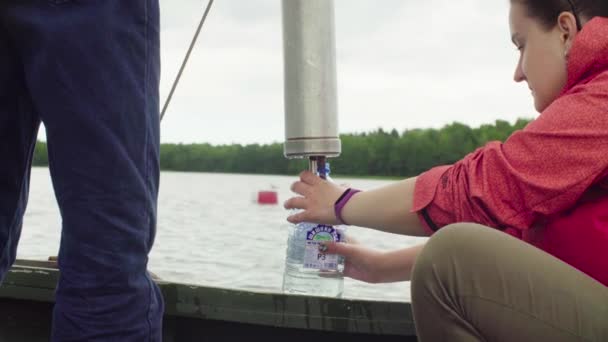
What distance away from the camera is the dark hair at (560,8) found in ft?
3.08

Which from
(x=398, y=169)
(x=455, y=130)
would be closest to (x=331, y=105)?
(x=398, y=169)

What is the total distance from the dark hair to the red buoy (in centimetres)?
1832

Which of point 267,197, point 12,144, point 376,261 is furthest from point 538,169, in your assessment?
point 267,197

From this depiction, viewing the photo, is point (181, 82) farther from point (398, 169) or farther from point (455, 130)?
point (455, 130)

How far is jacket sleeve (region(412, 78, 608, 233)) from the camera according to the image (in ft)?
2.87

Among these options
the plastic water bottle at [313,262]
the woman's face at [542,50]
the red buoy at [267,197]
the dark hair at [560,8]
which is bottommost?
the red buoy at [267,197]

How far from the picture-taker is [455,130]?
23219 millimetres

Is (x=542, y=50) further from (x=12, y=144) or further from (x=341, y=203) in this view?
(x=12, y=144)

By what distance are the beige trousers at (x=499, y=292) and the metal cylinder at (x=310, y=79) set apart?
48 cm

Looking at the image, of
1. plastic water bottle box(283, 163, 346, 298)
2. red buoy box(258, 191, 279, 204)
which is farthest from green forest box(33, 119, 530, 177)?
plastic water bottle box(283, 163, 346, 298)

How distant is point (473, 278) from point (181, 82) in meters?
0.95

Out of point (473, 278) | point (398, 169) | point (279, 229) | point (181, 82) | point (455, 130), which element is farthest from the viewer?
point (455, 130)

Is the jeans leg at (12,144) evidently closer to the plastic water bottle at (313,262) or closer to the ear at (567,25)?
the plastic water bottle at (313,262)

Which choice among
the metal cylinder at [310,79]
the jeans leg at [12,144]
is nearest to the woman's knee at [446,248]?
the metal cylinder at [310,79]
